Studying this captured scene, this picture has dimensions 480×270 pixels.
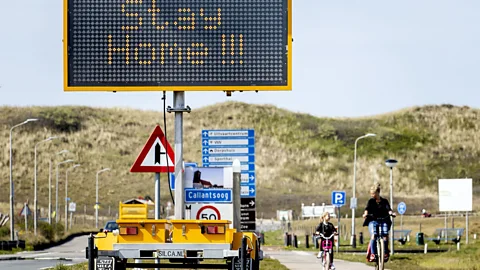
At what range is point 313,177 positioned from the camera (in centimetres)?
13900

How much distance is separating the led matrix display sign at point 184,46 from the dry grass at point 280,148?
307 feet

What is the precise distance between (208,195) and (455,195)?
44021 mm

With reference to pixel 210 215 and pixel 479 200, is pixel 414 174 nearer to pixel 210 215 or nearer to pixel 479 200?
pixel 479 200

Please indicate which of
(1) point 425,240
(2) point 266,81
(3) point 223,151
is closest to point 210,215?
(2) point 266,81

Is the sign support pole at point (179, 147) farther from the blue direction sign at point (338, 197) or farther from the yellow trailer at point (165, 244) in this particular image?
the blue direction sign at point (338, 197)

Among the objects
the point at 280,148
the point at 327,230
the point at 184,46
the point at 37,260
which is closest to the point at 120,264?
the point at 184,46

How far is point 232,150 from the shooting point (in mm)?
35469

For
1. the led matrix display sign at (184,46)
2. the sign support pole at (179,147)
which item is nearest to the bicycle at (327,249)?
the sign support pole at (179,147)

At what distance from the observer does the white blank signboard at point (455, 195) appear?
62.0 metres

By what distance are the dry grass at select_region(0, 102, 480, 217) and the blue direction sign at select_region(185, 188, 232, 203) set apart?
91563mm

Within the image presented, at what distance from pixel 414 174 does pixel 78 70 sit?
415ft

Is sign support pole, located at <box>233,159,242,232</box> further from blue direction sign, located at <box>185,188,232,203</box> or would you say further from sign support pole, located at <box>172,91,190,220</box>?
sign support pole, located at <box>172,91,190,220</box>

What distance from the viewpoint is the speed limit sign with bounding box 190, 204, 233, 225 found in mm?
20641

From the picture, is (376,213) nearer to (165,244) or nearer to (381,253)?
(381,253)
